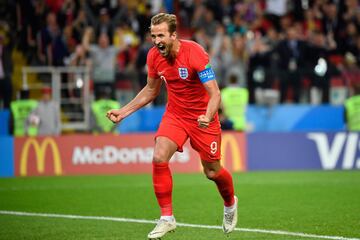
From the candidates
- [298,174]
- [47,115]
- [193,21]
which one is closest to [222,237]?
[298,174]

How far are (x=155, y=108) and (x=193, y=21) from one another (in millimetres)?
3730

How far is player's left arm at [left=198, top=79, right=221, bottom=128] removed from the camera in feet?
28.0

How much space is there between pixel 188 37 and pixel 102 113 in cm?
329

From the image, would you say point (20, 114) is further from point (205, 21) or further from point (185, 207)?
point (185, 207)

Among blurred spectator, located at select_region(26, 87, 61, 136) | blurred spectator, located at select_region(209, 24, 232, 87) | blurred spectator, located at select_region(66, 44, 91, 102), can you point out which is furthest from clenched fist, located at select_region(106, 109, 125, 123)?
blurred spectator, located at select_region(209, 24, 232, 87)

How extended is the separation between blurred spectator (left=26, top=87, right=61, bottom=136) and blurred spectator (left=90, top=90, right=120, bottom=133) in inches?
37.2

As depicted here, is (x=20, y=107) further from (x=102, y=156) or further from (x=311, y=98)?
(x=311, y=98)

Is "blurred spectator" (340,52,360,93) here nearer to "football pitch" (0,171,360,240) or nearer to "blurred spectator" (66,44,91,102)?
"football pitch" (0,171,360,240)

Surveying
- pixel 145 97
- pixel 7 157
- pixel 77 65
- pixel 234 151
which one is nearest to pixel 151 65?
pixel 145 97

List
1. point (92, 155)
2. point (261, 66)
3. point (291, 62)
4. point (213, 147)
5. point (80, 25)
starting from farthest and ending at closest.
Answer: point (80, 25), point (291, 62), point (261, 66), point (92, 155), point (213, 147)

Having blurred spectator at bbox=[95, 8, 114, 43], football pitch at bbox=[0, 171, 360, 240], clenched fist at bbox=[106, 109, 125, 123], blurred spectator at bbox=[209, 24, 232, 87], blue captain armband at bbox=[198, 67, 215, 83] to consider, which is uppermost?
blurred spectator at bbox=[95, 8, 114, 43]

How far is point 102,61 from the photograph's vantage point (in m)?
21.5

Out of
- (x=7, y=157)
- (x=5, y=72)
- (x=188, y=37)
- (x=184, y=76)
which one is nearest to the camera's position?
(x=184, y=76)

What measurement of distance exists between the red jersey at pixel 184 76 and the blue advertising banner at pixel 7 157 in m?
9.81
